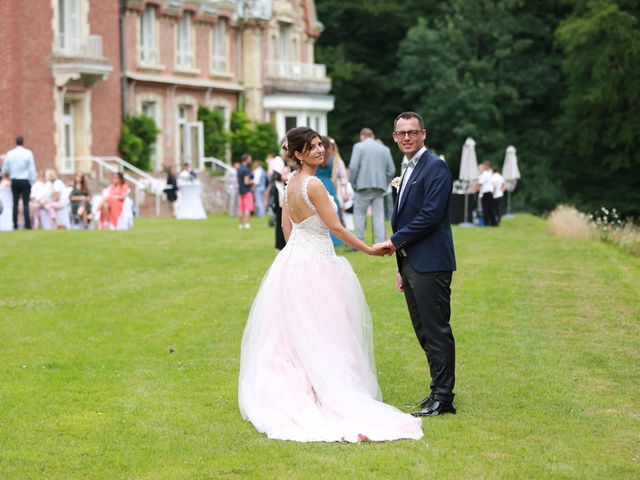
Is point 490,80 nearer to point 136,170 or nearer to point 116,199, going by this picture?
point 136,170

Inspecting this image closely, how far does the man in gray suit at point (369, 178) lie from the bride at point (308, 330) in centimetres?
1108

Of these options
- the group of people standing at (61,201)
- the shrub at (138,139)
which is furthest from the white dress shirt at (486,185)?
the shrub at (138,139)

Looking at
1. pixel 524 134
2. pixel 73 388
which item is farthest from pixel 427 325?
pixel 524 134

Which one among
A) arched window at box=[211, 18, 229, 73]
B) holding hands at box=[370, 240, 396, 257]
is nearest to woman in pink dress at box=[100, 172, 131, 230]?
holding hands at box=[370, 240, 396, 257]

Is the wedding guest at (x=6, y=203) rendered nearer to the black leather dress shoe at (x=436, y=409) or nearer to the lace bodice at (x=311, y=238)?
the lace bodice at (x=311, y=238)

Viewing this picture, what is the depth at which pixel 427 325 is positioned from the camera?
930cm

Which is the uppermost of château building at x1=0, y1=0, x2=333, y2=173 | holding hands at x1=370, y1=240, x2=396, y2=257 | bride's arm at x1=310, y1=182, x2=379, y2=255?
château building at x1=0, y1=0, x2=333, y2=173

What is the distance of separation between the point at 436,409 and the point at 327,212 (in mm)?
1631

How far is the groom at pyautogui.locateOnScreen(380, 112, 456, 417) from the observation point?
30.0 feet

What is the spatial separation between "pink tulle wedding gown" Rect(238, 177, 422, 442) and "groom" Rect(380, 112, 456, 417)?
1.58ft

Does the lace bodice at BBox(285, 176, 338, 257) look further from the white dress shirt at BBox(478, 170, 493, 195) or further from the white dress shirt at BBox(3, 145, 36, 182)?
the white dress shirt at BBox(478, 170, 493, 195)

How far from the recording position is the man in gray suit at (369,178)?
2073cm

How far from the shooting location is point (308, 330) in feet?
30.6

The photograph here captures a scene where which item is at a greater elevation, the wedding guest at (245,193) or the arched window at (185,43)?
the arched window at (185,43)
